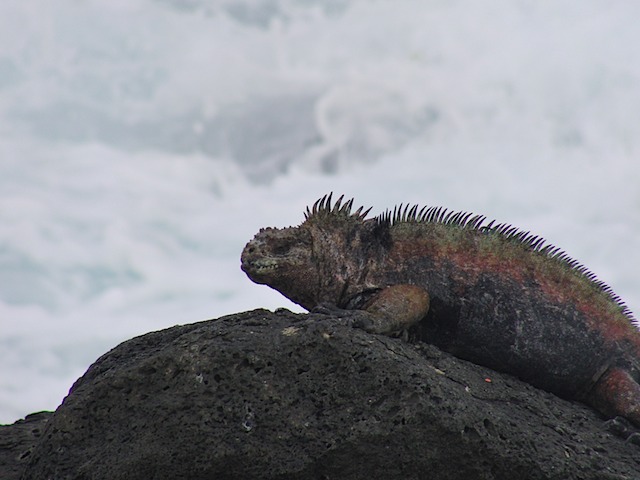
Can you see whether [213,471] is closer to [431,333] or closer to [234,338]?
[234,338]

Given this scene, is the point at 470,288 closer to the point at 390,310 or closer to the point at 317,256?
the point at 390,310

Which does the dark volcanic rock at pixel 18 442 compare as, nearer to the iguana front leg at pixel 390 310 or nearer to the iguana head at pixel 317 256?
the iguana head at pixel 317 256

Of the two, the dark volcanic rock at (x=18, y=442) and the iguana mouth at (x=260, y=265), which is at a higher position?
the iguana mouth at (x=260, y=265)

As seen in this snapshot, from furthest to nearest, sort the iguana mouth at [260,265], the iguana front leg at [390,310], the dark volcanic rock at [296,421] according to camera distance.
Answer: the iguana mouth at [260,265] < the iguana front leg at [390,310] < the dark volcanic rock at [296,421]

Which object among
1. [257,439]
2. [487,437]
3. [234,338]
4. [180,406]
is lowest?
[487,437]

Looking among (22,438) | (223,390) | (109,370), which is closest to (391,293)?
(223,390)

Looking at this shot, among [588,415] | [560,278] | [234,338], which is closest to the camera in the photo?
[234,338]

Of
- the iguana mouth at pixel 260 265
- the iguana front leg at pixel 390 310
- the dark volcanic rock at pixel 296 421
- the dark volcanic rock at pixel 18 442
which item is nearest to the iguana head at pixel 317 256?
the iguana mouth at pixel 260 265
